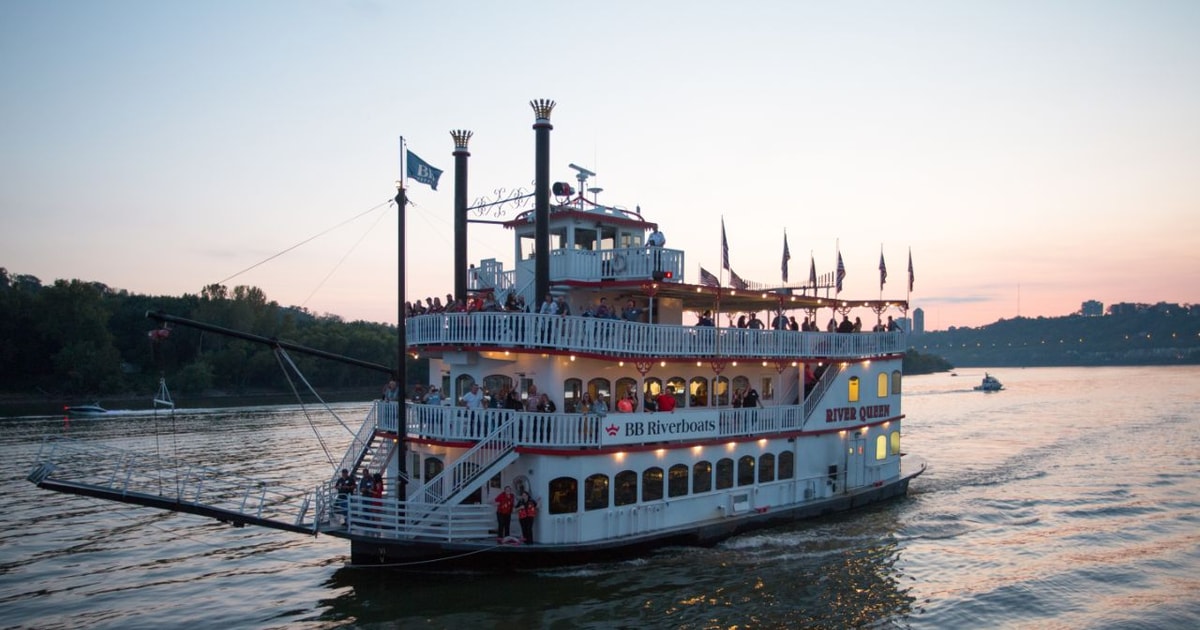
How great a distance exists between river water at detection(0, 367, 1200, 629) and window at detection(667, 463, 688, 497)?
4.64 feet

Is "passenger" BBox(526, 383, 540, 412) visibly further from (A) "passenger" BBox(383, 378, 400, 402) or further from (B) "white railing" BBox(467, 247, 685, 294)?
(A) "passenger" BBox(383, 378, 400, 402)

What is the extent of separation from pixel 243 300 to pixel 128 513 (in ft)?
222

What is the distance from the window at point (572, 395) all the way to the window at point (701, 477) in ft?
11.6

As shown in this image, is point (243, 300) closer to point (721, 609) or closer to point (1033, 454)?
point (1033, 454)

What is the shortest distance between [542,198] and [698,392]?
674 centimetres

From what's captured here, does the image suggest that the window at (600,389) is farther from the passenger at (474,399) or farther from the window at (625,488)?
the passenger at (474,399)

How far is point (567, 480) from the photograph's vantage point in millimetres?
18438

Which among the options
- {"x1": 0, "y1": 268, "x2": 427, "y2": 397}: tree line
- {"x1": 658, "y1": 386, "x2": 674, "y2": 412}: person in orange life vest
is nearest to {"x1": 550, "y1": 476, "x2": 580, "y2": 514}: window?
{"x1": 658, "y1": 386, "x2": 674, "y2": 412}: person in orange life vest

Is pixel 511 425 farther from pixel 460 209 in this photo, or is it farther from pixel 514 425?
pixel 460 209

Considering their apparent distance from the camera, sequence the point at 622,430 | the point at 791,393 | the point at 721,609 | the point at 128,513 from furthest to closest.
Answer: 1. the point at 128,513
2. the point at 791,393
3. the point at 622,430
4. the point at 721,609

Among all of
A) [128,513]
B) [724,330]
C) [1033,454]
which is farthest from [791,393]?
[1033,454]

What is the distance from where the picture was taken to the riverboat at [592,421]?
18.0 m

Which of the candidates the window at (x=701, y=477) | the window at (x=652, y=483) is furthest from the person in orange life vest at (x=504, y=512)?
the window at (x=701, y=477)

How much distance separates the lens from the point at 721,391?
23.8m
